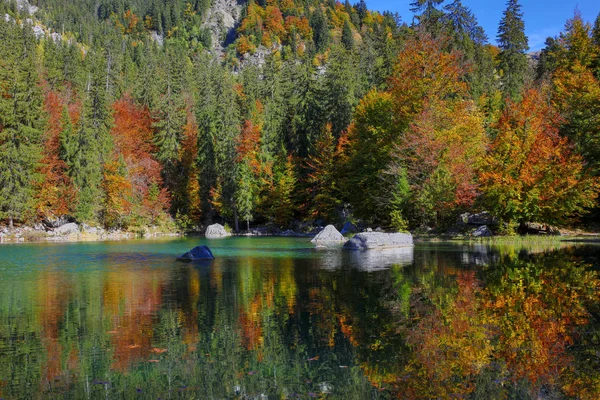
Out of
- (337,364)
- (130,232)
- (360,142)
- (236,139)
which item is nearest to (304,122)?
(236,139)

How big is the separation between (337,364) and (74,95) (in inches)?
2912

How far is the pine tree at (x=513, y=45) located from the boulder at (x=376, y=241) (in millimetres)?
45897

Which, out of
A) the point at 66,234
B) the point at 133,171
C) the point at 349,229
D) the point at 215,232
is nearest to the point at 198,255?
the point at 349,229

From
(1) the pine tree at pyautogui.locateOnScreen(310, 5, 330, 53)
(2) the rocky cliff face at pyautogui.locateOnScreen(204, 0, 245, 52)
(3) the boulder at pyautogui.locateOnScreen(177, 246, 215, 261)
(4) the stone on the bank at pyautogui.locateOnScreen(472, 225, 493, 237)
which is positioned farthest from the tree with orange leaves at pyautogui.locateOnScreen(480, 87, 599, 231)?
(2) the rocky cliff face at pyautogui.locateOnScreen(204, 0, 245, 52)

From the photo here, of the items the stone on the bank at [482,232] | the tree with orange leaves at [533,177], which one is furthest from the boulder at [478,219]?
the tree with orange leaves at [533,177]

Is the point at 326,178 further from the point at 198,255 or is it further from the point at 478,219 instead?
the point at 198,255

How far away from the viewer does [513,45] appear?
7669 cm

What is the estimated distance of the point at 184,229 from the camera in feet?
199

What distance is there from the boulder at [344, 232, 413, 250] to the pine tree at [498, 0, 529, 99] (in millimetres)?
45897

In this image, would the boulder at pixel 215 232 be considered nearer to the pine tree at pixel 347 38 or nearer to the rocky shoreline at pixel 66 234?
the rocky shoreline at pixel 66 234

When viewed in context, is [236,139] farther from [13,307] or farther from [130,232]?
[13,307]

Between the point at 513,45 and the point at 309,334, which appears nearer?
the point at 309,334

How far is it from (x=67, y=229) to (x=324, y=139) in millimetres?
27946

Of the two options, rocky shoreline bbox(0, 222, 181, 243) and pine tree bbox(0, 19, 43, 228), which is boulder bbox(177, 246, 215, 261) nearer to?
rocky shoreline bbox(0, 222, 181, 243)
